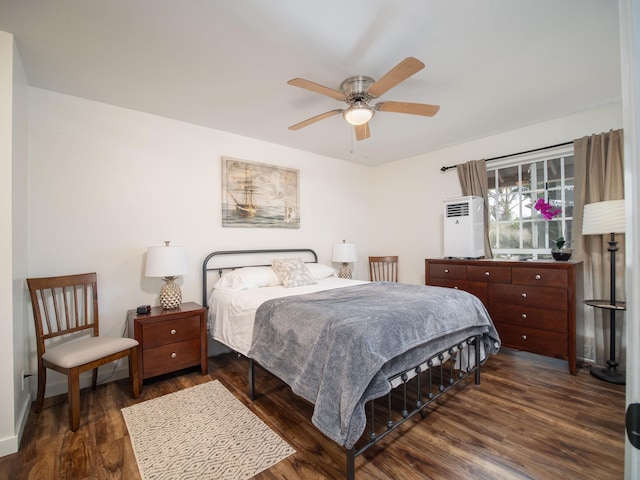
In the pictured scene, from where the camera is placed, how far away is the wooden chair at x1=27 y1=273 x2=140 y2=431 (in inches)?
80.5

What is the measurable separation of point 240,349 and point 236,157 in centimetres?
232

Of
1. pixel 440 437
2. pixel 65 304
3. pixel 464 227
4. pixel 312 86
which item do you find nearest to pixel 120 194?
pixel 65 304

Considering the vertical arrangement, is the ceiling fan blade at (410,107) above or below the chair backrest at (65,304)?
above

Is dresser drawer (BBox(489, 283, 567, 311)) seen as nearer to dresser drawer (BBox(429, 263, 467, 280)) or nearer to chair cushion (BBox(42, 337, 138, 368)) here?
dresser drawer (BBox(429, 263, 467, 280))

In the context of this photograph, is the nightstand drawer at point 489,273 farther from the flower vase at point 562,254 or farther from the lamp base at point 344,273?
the lamp base at point 344,273

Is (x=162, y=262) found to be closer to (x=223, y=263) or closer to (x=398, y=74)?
(x=223, y=263)

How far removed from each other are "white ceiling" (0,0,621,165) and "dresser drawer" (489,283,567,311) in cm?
188

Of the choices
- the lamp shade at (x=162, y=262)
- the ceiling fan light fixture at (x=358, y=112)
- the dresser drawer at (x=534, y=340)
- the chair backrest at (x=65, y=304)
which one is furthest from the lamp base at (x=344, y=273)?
the chair backrest at (x=65, y=304)

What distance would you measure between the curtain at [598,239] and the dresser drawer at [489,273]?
759mm

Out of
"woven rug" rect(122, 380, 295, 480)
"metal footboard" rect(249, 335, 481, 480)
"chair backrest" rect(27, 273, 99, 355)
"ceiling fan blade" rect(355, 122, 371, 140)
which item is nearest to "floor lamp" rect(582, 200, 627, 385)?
"metal footboard" rect(249, 335, 481, 480)

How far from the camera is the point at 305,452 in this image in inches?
71.3

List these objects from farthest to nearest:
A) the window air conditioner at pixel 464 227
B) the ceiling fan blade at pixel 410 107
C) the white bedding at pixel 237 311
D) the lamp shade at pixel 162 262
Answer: the window air conditioner at pixel 464 227
the lamp shade at pixel 162 262
the white bedding at pixel 237 311
the ceiling fan blade at pixel 410 107

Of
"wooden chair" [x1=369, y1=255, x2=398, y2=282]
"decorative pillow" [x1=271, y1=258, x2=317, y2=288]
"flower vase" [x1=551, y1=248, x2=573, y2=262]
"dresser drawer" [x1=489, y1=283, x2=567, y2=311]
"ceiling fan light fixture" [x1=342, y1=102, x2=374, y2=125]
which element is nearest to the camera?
"ceiling fan light fixture" [x1=342, y1=102, x2=374, y2=125]

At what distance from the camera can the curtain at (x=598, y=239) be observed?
2906mm
